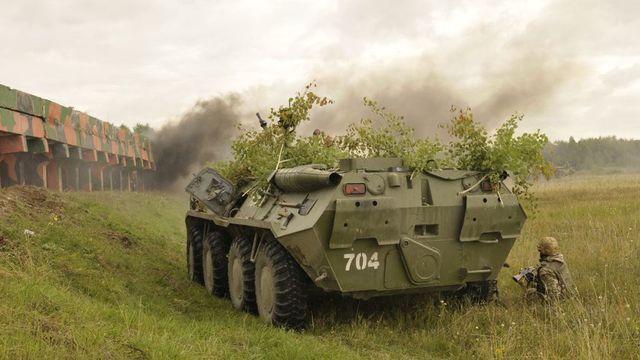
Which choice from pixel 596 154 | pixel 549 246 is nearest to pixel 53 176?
pixel 549 246

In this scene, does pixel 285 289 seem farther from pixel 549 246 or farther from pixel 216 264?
pixel 216 264

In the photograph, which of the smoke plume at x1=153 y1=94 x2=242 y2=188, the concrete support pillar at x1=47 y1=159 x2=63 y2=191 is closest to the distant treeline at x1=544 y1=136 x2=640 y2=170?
the smoke plume at x1=153 y1=94 x2=242 y2=188

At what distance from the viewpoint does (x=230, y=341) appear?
21.6ft

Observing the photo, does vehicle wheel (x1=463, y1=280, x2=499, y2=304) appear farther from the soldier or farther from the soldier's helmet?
the soldier's helmet

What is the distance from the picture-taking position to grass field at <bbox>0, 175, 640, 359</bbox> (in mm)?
5586

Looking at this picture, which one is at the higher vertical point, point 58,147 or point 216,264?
point 58,147

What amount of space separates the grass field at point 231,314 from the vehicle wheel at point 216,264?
26 cm

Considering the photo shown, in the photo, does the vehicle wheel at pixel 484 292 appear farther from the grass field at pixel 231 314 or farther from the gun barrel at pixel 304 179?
the gun barrel at pixel 304 179

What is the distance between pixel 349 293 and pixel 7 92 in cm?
1332

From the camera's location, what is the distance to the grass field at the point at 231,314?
5.59 metres

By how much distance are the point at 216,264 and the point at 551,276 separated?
4755mm

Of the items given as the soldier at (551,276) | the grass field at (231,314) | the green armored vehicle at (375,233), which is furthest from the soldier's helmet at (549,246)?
the grass field at (231,314)

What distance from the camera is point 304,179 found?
7.29 metres

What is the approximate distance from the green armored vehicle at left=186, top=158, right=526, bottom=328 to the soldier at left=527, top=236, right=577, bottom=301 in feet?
1.46
